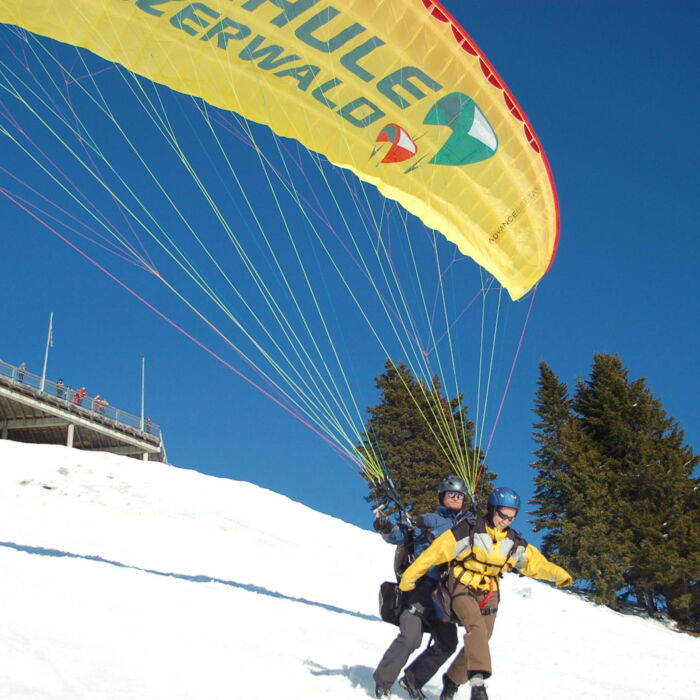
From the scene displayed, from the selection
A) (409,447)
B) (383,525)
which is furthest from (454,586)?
(409,447)

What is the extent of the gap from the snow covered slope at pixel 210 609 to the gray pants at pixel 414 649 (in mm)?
244

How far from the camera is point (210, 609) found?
579 cm

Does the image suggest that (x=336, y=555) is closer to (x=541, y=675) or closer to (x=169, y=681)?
(x=541, y=675)

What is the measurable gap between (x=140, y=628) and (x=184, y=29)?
661 centimetres

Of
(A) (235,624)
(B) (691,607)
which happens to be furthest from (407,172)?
(B) (691,607)

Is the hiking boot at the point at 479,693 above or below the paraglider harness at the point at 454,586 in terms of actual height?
below

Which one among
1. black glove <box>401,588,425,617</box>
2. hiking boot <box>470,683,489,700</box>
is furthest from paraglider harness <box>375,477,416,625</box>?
hiking boot <box>470,683,489,700</box>

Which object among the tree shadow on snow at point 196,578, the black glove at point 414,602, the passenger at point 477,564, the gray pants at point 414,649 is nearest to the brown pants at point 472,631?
the passenger at point 477,564

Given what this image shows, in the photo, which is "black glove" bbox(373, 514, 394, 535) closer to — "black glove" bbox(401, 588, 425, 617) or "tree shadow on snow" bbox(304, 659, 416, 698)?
"black glove" bbox(401, 588, 425, 617)

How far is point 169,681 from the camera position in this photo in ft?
12.2

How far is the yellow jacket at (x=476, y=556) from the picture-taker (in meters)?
4.05

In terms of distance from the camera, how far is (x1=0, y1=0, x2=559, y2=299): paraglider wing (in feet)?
25.7

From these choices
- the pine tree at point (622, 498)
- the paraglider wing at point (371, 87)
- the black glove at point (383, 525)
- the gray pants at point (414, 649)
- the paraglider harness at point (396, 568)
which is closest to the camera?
the gray pants at point (414, 649)

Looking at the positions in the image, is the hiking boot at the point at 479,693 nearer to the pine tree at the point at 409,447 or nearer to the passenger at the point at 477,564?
the passenger at the point at 477,564
